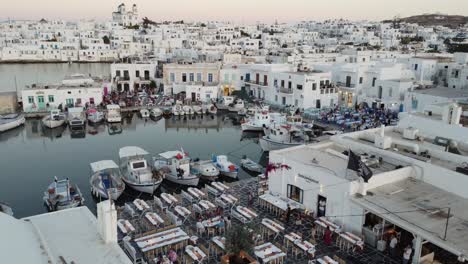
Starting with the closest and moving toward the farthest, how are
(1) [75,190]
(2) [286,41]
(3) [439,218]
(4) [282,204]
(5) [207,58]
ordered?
(3) [439,218], (4) [282,204], (1) [75,190], (5) [207,58], (2) [286,41]

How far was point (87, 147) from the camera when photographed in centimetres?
2856

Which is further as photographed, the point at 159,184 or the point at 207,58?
the point at 207,58

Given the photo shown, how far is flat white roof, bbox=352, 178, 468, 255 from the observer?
10.7m

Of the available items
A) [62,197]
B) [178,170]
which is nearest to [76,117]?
[178,170]

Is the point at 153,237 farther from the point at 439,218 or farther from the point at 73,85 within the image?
the point at 73,85

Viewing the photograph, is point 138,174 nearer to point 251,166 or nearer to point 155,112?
point 251,166

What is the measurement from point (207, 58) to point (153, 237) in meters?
41.1

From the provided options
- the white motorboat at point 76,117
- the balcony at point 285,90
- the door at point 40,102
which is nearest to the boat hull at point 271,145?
the balcony at point 285,90

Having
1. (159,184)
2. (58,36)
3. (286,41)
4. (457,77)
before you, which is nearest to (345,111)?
(457,77)

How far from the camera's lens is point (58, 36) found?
3984 inches

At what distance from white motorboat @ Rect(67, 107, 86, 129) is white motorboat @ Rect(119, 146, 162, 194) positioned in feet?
44.2

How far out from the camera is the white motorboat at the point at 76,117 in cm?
3322

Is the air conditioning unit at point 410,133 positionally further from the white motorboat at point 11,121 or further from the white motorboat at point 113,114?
the white motorboat at point 11,121

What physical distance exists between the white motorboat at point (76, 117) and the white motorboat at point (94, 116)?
0.51m
